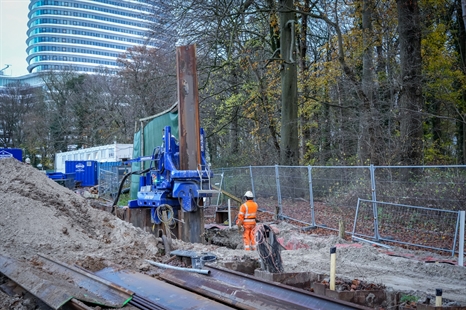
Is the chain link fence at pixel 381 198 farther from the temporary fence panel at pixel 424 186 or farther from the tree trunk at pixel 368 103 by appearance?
the tree trunk at pixel 368 103

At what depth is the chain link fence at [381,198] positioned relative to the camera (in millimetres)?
9664

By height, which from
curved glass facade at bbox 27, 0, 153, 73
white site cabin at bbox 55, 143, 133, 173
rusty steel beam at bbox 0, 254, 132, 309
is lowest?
rusty steel beam at bbox 0, 254, 132, 309

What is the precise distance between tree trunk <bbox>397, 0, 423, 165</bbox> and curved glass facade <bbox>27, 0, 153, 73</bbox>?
101115 mm

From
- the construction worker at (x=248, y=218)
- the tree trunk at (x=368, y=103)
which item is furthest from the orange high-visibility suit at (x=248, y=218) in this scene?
the tree trunk at (x=368, y=103)

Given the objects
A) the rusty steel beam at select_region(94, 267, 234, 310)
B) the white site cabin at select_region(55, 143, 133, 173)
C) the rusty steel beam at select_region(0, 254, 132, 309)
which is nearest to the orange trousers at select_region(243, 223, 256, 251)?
the rusty steel beam at select_region(94, 267, 234, 310)

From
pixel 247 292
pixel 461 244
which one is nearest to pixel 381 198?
pixel 461 244

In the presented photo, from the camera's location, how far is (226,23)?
18.6 m

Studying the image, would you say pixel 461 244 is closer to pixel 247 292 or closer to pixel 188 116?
pixel 247 292

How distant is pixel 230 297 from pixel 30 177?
811 cm

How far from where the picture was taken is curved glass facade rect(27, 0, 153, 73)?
114 metres

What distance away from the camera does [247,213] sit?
11320 millimetres

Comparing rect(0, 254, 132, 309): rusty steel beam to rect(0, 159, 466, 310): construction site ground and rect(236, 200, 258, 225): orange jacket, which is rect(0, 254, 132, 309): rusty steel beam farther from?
rect(236, 200, 258, 225): orange jacket

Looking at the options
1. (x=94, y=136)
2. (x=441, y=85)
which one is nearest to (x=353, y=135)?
(x=441, y=85)

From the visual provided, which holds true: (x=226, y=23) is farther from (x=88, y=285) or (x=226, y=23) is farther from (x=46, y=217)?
(x=88, y=285)
